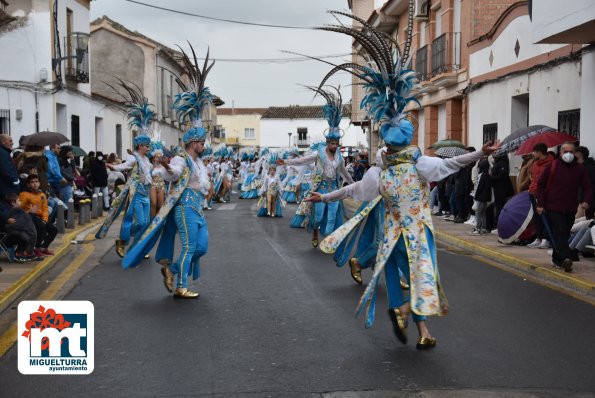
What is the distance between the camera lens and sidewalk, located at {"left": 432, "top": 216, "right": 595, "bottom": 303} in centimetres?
979

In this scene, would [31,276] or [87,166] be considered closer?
[31,276]

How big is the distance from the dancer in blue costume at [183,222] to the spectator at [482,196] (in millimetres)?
8145

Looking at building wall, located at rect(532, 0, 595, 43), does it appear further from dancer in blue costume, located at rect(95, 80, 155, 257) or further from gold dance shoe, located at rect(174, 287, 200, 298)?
gold dance shoe, located at rect(174, 287, 200, 298)

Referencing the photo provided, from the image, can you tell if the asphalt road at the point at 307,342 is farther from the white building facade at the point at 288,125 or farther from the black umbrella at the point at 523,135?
the white building facade at the point at 288,125

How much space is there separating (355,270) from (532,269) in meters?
3.09

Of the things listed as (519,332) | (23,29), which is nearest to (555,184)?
(519,332)

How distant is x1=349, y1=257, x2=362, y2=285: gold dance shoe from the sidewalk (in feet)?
8.53

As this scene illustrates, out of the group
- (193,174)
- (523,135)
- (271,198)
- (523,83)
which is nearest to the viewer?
(193,174)

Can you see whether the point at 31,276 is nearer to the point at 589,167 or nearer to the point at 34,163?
the point at 34,163

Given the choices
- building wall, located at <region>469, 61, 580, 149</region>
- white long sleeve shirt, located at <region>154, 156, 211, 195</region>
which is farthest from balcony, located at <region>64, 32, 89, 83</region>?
white long sleeve shirt, located at <region>154, 156, 211, 195</region>

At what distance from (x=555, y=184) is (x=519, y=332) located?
3.96 m

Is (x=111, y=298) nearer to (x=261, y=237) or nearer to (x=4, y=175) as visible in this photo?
(x=4, y=175)

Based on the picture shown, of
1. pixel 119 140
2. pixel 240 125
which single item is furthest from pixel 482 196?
pixel 240 125

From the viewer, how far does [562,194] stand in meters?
10.5
